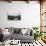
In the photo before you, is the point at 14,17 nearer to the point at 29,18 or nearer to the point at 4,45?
the point at 29,18

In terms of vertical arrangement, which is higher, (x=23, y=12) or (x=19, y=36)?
(x=23, y=12)

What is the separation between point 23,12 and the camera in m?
3.86

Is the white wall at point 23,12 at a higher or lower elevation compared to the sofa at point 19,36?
higher

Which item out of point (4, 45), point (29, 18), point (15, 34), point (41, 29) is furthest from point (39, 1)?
point (4, 45)

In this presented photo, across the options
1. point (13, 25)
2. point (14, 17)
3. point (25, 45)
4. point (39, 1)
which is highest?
point (39, 1)

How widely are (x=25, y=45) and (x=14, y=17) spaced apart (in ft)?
3.14

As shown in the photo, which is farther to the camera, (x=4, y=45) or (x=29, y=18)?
(x=29, y=18)

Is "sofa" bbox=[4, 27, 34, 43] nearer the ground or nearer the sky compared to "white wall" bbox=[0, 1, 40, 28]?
nearer the ground

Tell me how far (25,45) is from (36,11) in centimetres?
113

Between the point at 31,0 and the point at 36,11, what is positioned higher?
the point at 31,0

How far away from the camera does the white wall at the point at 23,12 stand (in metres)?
3.84

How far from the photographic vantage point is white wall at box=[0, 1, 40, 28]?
3.84m

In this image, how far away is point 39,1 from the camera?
152 inches

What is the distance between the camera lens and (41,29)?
3924 millimetres
